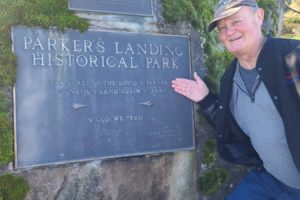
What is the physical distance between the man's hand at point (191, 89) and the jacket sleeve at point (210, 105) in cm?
4

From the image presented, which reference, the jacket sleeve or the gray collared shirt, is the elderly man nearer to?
the gray collared shirt

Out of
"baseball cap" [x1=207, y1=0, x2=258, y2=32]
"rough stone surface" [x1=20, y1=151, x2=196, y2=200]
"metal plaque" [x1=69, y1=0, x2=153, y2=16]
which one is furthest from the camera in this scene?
"metal plaque" [x1=69, y1=0, x2=153, y2=16]

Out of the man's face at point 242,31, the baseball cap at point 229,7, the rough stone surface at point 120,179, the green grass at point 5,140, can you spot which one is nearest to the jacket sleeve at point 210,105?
the rough stone surface at point 120,179

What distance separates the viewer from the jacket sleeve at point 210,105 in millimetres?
3346

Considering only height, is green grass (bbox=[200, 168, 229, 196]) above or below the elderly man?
below

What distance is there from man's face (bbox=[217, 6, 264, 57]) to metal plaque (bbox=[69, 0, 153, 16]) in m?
0.74

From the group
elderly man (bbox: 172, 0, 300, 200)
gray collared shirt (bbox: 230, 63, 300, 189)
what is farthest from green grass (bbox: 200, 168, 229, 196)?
gray collared shirt (bbox: 230, 63, 300, 189)

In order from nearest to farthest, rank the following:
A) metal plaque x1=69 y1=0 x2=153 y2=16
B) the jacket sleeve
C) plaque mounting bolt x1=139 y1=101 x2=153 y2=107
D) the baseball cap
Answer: the baseball cap
metal plaque x1=69 y1=0 x2=153 y2=16
plaque mounting bolt x1=139 y1=101 x2=153 y2=107
the jacket sleeve

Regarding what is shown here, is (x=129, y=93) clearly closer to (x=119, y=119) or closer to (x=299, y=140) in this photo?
(x=119, y=119)

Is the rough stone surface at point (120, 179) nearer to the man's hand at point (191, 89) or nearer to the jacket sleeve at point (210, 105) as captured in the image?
the jacket sleeve at point (210, 105)

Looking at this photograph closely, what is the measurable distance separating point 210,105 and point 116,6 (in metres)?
1.07

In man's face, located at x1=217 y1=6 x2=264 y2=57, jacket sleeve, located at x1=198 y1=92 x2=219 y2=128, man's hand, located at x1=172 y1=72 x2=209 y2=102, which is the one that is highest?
man's face, located at x1=217 y1=6 x2=264 y2=57

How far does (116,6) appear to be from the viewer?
3.18 meters

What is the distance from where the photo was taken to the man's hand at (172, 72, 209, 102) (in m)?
3.38
